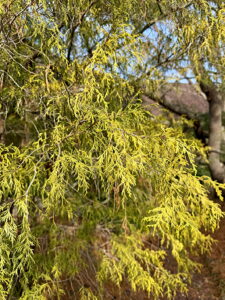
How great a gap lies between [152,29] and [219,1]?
104cm

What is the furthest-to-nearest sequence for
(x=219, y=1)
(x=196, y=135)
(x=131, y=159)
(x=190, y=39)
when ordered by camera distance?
(x=196, y=135), (x=219, y=1), (x=190, y=39), (x=131, y=159)

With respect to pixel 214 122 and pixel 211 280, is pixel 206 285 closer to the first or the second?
pixel 211 280

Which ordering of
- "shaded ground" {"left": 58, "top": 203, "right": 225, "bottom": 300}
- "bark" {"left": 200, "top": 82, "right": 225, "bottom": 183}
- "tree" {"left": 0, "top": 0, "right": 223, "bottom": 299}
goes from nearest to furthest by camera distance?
1. "tree" {"left": 0, "top": 0, "right": 223, "bottom": 299}
2. "shaded ground" {"left": 58, "top": 203, "right": 225, "bottom": 300}
3. "bark" {"left": 200, "top": 82, "right": 225, "bottom": 183}

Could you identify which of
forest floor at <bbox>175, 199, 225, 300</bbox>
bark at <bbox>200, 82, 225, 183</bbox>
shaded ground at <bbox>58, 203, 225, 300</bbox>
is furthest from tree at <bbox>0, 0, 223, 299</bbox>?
bark at <bbox>200, 82, 225, 183</bbox>

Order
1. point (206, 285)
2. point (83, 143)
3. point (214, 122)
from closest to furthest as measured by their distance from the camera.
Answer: point (83, 143) < point (206, 285) < point (214, 122)

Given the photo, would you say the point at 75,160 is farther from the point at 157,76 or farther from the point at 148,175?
the point at 157,76

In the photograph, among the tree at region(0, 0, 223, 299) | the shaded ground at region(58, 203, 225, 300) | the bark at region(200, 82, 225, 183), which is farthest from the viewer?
the bark at region(200, 82, 225, 183)

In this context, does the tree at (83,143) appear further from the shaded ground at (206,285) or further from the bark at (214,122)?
the bark at (214,122)

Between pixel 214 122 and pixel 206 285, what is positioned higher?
pixel 214 122

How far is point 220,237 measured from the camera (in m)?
5.86

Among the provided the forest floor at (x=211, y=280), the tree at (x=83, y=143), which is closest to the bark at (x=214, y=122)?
the forest floor at (x=211, y=280)

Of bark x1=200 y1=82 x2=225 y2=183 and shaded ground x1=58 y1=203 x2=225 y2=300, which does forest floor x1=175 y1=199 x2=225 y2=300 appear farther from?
bark x1=200 y1=82 x2=225 y2=183

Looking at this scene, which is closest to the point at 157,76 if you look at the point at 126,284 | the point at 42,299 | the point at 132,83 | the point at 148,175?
the point at 132,83

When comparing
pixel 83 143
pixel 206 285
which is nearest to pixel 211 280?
pixel 206 285
